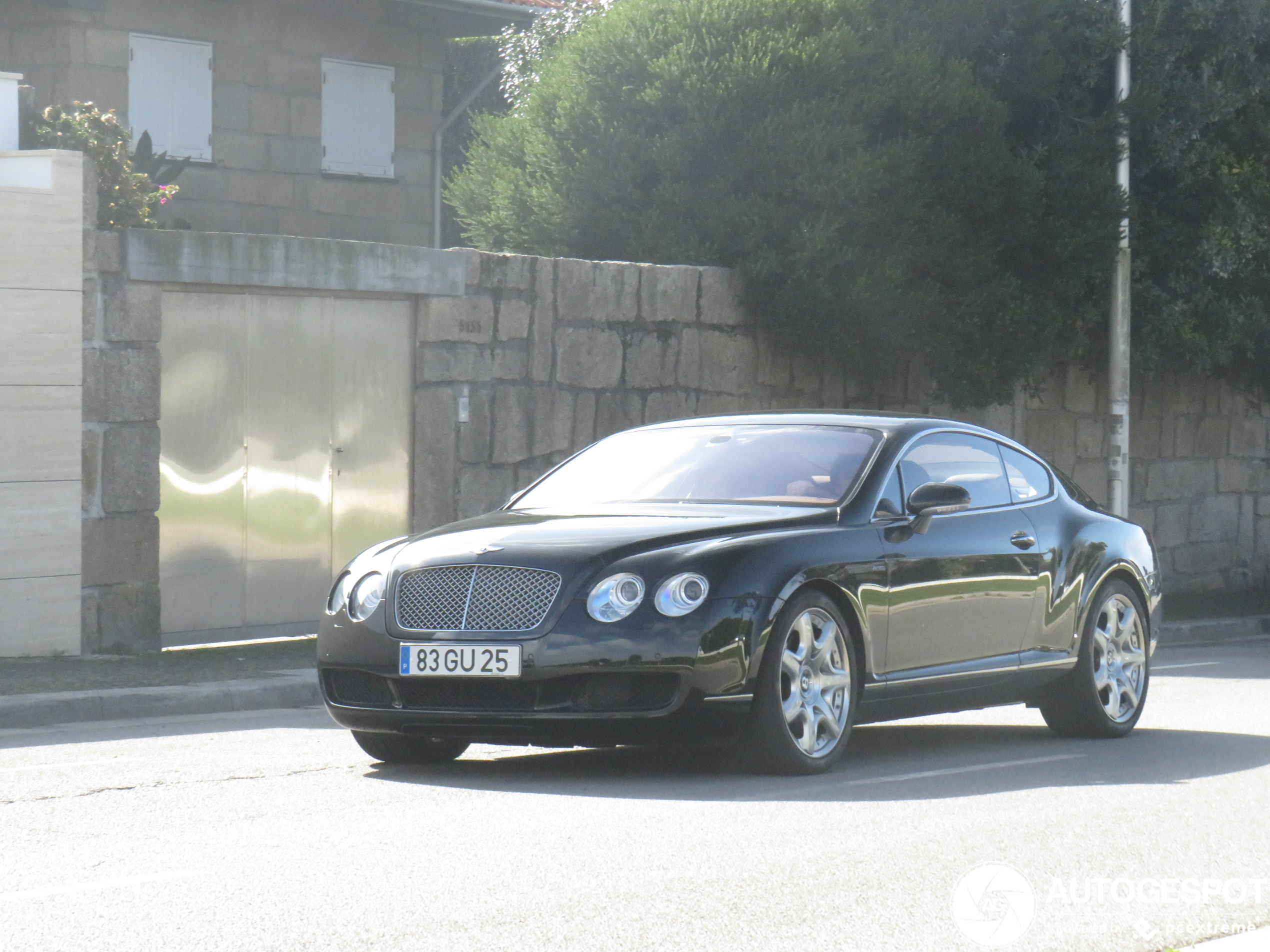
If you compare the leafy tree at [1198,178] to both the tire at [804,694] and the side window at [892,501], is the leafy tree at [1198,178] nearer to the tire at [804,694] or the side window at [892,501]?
the side window at [892,501]

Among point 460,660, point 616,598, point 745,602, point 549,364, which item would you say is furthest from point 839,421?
point 549,364

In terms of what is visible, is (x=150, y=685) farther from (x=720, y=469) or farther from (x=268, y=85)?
(x=268, y=85)

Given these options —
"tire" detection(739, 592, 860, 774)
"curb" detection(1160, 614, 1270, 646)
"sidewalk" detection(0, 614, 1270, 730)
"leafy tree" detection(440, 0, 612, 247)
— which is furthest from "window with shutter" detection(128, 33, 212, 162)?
"tire" detection(739, 592, 860, 774)

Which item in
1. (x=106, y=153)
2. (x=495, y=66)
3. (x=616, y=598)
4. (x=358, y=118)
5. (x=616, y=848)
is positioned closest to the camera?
(x=616, y=848)

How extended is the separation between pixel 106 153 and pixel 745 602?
6952 millimetres

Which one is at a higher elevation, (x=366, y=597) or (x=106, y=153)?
(x=106, y=153)

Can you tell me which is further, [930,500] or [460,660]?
[930,500]

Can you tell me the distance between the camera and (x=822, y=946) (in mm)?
5055

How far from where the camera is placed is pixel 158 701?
10.4m

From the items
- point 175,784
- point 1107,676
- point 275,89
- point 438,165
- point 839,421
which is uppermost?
point 275,89

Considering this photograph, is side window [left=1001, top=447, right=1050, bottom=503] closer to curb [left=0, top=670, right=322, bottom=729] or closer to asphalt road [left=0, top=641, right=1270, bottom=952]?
asphalt road [left=0, top=641, right=1270, bottom=952]

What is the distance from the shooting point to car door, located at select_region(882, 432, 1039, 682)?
27.1 feet

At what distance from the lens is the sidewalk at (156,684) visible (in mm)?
10086

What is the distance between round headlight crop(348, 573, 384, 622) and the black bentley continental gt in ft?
0.06
